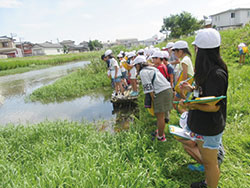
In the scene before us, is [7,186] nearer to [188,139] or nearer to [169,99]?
[188,139]

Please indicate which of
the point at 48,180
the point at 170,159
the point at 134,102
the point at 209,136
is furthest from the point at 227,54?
the point at 48,180

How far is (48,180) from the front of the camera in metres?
2.15

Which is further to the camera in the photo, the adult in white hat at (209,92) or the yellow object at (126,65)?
the yellow object at (126,65)

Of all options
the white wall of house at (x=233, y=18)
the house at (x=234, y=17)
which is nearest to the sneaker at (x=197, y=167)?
the house at (x=234, y=17)

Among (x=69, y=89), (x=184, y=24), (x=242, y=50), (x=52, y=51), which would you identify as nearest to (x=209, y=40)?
(x=242, y=50)

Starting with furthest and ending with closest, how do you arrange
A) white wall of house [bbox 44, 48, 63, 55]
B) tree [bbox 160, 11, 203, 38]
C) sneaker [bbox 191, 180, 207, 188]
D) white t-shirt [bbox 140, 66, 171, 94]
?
white wall of house [bbox 44, 48, 63, 55] → tree [bbox 160, 11, 203, 38] → white t-shirt [bbox 140, 66, 171, 94] → sneaker [bbox 191, 180, 207, 188]

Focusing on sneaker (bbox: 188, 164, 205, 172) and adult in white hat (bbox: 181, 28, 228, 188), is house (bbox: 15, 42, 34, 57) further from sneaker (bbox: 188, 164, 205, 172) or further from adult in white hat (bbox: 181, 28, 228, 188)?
adult in white hat (bbox: 181, 28, 228, 188)

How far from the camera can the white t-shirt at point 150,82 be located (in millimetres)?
2848

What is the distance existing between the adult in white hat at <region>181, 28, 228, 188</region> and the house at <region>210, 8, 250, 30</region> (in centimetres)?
3441

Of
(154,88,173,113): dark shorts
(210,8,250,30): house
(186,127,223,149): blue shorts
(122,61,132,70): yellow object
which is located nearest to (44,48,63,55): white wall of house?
(210,8,250,30): house

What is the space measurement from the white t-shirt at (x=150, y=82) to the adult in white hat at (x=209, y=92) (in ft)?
3.93

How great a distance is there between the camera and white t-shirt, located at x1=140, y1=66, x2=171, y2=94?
9.34ft

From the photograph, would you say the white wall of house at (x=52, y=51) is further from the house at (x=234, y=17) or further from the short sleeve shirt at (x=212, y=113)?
the short sleeve shirt at (x=212, y=113)

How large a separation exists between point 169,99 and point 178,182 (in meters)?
1.36
